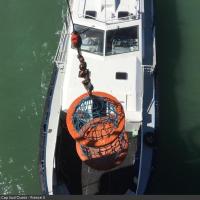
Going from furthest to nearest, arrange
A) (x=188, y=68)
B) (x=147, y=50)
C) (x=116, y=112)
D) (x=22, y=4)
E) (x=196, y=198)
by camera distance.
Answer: (x=22, y=4) → (x=188, y=68) → (x=147, y=50) → (x=116, y=112) → (x=196, y=198)

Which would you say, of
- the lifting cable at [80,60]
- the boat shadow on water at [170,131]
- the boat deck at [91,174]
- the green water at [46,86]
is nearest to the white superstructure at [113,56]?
the boat deck at [91,174]

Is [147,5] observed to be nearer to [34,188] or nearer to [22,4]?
[22,4]

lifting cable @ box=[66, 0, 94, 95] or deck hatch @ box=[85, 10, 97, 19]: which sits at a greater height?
deck hatch @ box=[85, 10, 97, 19]

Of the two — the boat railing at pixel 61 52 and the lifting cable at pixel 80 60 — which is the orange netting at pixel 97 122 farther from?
the boat railing at pixel 61 52

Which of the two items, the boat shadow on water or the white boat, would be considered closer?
the white boat

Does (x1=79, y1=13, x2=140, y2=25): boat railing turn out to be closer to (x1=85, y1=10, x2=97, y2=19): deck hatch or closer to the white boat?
the white boat

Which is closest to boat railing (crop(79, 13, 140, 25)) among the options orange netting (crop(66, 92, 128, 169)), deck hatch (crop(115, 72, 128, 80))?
deck hatch (crop(115, 72, 128, 80))

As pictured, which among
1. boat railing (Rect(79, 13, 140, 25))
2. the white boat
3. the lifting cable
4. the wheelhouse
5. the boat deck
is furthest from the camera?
boat railing (Rect(79, 13, 140, 25))

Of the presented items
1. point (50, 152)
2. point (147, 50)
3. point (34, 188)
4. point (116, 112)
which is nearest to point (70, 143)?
point (50, 152)

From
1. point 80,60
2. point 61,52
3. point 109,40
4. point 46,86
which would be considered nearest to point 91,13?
point 109,40
